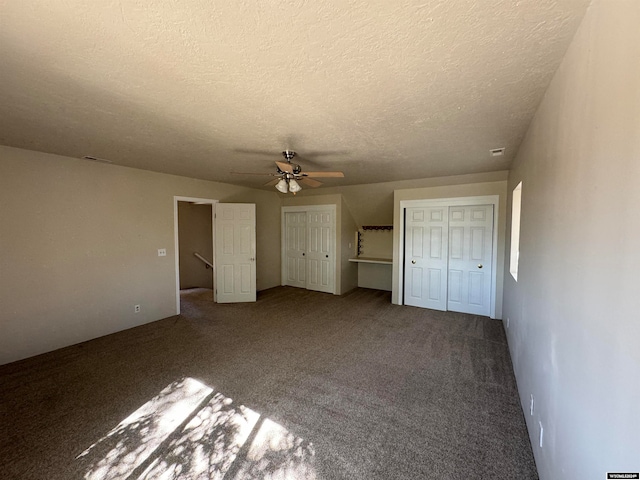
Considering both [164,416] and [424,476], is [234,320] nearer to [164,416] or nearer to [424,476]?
[164,416]

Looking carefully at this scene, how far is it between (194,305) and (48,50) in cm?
457

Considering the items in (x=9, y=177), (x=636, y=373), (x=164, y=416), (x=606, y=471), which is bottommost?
(x=164, y=416)

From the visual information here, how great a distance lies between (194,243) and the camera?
7336 mm

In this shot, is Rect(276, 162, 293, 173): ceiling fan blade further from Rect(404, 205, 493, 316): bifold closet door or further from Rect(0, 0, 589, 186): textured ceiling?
Rect(404, 205, 493, 316): bifold closet door

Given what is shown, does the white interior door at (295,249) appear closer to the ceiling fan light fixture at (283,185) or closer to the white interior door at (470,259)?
the ceiling fan light fixture at (283,185)

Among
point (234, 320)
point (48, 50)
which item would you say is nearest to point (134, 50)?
point (48, 50)

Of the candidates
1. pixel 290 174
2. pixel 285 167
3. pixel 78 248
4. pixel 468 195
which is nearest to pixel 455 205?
pixel 468 195

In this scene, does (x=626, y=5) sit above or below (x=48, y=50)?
below

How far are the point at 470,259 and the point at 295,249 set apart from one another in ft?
12.5

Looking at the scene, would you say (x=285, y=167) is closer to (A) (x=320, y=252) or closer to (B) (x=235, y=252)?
(B) (x=235, y=252)

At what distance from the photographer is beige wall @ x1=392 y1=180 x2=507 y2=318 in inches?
166

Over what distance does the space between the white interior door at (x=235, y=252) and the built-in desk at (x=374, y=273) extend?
7.91 ft

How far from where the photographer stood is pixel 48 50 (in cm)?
135

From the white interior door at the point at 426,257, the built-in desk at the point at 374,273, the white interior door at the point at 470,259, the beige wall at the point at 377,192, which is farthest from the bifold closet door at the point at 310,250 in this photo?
the white interior door at the point at 470,259
